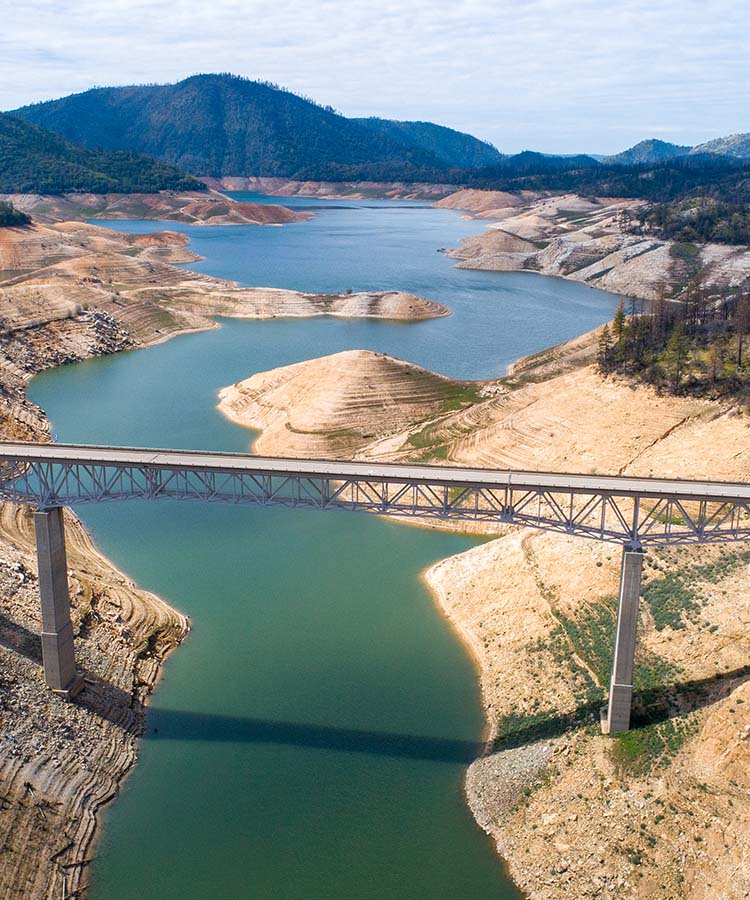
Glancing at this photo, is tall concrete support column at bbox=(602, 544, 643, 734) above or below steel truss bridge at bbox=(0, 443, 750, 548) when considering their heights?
below

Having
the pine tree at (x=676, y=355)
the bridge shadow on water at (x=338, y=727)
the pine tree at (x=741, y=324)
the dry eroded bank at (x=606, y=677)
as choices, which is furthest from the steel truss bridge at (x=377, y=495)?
the pine tree at (x=741, y=324)

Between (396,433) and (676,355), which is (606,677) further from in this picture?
(396,433)

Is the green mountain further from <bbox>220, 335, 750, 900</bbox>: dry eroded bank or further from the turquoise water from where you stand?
<bbox>220, 335, 750, 900</bbox>: dry eroded bank

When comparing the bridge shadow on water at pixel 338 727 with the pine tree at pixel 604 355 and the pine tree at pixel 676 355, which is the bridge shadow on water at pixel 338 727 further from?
the pine tree at pixel 604 355

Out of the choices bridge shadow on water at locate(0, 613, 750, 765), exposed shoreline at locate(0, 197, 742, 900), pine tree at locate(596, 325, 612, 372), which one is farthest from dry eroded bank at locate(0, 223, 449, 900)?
pine tree at locate(596, 325, 612, 372)

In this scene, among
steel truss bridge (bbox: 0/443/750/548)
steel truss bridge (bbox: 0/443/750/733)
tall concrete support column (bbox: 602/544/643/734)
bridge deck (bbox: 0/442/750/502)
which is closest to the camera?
tall concrete support column (bbox: 602/544/643/734)

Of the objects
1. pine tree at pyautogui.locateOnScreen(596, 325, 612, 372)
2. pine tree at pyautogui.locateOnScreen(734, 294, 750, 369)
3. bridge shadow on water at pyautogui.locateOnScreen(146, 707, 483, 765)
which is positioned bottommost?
bridge shadow on water at pyautogui.locateOnScreen(146, 707, 483, 765)
